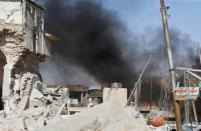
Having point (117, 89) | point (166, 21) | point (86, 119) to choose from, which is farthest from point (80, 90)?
point (86, 119)

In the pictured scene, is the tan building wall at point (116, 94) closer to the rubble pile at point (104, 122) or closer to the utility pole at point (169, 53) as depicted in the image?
the utility pole at point (169, 53)

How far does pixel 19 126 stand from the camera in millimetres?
23219

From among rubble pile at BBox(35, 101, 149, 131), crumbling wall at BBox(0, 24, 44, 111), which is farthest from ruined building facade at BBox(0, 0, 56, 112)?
rubble pile at BBox(35, 101, 149, 131)

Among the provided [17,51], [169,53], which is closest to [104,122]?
[169,53]

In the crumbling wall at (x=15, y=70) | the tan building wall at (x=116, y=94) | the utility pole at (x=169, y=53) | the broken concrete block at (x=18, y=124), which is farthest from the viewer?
the tan building wall at (x=116, y=94)

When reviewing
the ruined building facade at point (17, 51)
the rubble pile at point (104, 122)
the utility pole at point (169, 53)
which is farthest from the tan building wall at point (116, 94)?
the rubble pile at point (104, 122)

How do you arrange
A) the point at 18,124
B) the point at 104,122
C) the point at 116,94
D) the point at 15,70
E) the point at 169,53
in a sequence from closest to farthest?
the point at 104,122 → the point at 169,53 → the point at 18,124 → the point at 15,70 → the point at 116,94

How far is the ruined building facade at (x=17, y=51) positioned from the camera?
29.8 m

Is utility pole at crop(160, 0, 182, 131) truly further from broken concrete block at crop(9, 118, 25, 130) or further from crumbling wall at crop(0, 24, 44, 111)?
crumbling wall at crop(0, 24, 44, 111)

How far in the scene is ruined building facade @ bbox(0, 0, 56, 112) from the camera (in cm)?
2984

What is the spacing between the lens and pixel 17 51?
30172 millimetres

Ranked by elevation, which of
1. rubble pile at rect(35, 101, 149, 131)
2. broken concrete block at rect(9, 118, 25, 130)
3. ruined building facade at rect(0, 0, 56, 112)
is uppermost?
ruined building facade at rect(0, 0, 56, 112)

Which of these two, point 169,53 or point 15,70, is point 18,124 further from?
point 169,53

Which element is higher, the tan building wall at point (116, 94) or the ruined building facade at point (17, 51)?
the ruined building facade at point (17, 51)
